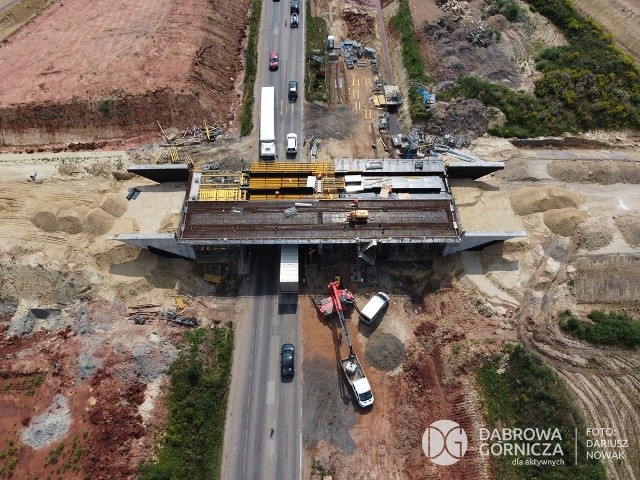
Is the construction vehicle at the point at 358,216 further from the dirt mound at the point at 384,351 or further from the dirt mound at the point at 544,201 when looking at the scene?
the dirt mound at the point at 544,201

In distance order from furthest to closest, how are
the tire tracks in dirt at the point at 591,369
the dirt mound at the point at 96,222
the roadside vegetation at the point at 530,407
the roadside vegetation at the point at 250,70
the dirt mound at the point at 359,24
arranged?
the dirt mound at the point at 359,24 → the roadside vegetation at the point at 250,70 → the dirt mound at the point at 96,222 → the tire tracks in dirt at the point at 591,369 → the roadside vegetation at the point at 530,407

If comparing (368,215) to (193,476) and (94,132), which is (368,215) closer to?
(193,476)

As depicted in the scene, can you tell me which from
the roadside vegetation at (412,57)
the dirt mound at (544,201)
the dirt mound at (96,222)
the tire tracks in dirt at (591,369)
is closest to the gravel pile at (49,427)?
the dirt mound at (96,222)

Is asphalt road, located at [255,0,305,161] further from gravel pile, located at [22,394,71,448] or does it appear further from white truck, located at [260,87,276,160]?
gravel pile, located at [22,394,71,448]

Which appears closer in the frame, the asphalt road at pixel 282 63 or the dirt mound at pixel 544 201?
the dirt mound at pixel 544 201

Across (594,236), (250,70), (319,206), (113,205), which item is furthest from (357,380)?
(250,70)

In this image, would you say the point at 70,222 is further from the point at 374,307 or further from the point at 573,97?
the point at 573,97

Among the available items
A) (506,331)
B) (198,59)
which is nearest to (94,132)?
(198,59)
